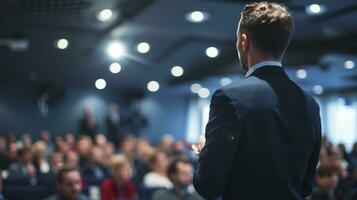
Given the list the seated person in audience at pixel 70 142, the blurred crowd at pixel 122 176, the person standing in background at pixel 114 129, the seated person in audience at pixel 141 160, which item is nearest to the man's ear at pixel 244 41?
the blurred crowd at pixel 122 176

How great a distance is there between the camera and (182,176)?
4297 mm

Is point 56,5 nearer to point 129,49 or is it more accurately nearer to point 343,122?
point 129,49

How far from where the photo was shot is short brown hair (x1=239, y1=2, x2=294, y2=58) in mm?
1393

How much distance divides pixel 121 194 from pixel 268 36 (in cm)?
415

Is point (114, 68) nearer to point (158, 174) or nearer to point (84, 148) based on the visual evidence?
point (84, 148)

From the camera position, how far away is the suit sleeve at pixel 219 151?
4.33ft

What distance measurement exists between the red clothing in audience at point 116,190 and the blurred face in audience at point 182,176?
1.05m

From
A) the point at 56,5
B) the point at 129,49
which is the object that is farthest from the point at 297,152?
the point at 56,5

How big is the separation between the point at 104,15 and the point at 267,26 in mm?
6641

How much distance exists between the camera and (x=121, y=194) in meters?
5.34

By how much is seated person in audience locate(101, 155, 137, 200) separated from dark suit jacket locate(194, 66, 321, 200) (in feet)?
12.9

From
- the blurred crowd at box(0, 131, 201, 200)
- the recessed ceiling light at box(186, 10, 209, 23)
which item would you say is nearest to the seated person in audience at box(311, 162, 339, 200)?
the blurred crowd at box(0, 131, 201, 200)

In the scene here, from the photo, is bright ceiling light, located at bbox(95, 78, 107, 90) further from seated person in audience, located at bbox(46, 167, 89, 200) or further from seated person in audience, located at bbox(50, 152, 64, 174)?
seated person in audience, located at bbox(46, 167, 89, 200)

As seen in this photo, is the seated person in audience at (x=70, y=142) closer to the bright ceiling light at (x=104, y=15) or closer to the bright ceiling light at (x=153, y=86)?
the bright ceiling light at (x=104, y=15)
